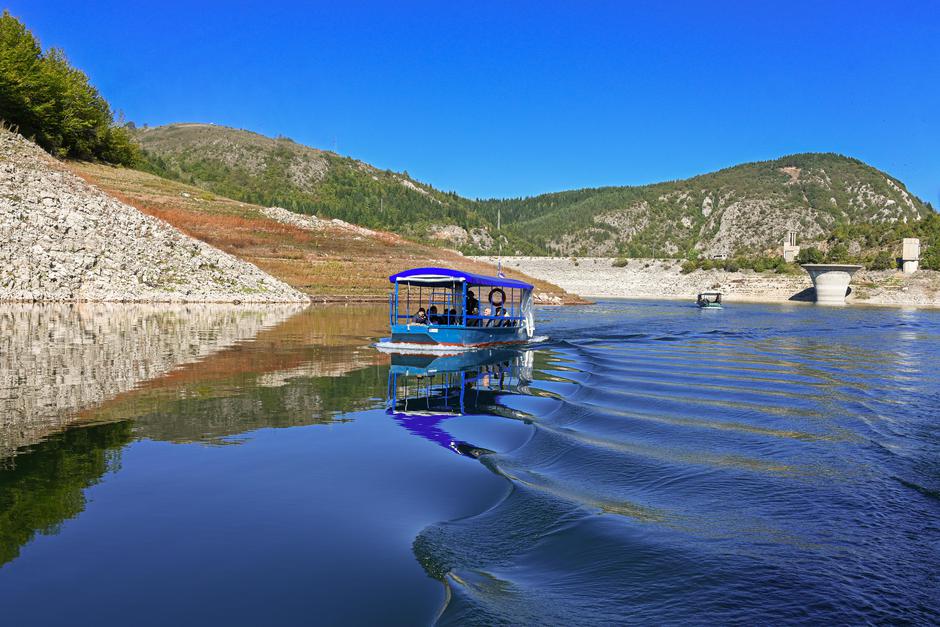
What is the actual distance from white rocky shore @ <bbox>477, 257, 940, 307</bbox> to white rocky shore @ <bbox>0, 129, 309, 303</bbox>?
80.2 meters

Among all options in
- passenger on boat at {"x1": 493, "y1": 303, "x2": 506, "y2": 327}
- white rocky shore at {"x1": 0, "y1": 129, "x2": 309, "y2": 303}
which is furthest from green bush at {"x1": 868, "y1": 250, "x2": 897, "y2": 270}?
passenger on boat at {"x1": 493, "y1": 303, "x2": 506, "y2": 327}

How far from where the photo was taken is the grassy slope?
7244 cm

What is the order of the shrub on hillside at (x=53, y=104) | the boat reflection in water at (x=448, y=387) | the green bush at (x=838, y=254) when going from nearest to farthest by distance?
the boat reflection in water at (x=448, y=387), the shrub on hillside at (x=53, y=104), the green bush at (x=838, y=254)

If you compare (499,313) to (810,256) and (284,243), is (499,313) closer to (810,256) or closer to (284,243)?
(284,243)

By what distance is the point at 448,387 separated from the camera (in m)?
18.7

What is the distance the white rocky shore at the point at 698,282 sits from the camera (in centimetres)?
11294

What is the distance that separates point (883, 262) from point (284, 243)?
357ft

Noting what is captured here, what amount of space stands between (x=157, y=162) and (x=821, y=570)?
6789 inches

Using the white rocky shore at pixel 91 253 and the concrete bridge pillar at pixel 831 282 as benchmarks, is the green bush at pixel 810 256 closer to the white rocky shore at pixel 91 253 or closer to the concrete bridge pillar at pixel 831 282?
the concrete bridge pillar at pixel 831 282

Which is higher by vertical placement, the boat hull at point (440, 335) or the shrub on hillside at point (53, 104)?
the shrub on hillside at point (53, 104)

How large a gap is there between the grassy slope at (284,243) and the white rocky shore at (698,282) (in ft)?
157

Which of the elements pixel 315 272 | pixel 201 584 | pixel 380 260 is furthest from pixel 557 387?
pixel 380 260

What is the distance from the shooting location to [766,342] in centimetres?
3438

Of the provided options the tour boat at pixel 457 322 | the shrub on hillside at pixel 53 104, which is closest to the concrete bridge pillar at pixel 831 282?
the tour boat at pixel 457 322
